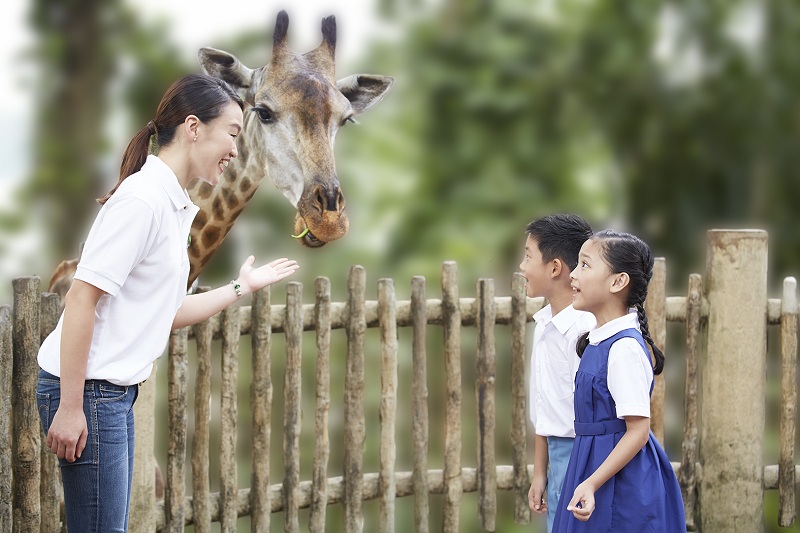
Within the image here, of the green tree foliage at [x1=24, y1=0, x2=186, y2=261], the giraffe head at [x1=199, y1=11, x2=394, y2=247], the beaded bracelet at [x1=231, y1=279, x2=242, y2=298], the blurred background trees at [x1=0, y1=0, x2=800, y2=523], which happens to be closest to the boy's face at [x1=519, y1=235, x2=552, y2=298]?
the giraffe head at [x1=199, y1=11, x2=394, y2=247]

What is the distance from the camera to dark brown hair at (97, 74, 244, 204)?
2.09 meters

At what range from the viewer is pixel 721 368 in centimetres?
430

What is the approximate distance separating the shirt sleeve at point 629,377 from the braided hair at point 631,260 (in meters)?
0.08

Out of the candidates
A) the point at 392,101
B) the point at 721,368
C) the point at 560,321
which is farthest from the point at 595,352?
the point at 392,101

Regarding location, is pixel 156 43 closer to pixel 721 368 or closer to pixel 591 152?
pixel 591 152

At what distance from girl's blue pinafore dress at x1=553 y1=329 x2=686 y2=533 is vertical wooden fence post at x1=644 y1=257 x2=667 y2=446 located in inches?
76.4

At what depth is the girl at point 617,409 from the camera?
222cm

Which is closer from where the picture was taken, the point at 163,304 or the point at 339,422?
the point at 163,304

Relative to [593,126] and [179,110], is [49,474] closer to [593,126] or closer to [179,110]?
[179,110]

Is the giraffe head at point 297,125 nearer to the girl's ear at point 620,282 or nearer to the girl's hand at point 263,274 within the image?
the girl's hand at point 263,274

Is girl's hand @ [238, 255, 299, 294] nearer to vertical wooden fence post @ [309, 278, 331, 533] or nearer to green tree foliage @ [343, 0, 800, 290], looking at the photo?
vertical wooden fence post @ [309, 278, 331, 533]

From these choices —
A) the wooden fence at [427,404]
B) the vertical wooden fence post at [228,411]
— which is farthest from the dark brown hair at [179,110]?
the vertical wooden fence post at [228,411]

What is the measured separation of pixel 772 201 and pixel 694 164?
0.58 meters

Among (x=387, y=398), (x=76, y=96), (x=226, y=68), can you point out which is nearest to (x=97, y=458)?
(x=226, y=68)
